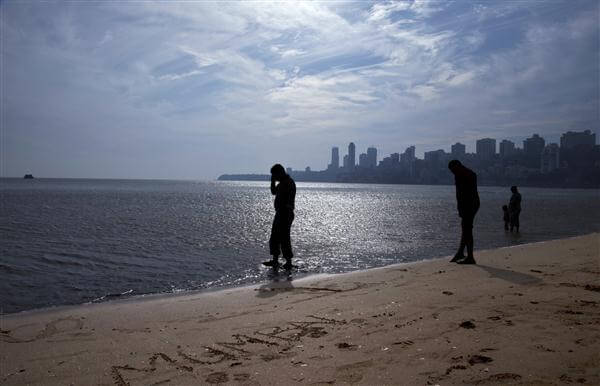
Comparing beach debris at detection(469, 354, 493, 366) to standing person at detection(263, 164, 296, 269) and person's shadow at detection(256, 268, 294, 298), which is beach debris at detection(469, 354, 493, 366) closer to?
person's shadow at detection(256, 268, 294, 298)

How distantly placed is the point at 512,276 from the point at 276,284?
4658 mm

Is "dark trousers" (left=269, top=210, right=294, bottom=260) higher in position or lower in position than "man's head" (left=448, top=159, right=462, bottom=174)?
lower

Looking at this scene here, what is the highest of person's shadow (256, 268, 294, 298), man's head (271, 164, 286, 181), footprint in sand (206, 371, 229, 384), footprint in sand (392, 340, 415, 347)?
man's head (271, 164, 286, 181)

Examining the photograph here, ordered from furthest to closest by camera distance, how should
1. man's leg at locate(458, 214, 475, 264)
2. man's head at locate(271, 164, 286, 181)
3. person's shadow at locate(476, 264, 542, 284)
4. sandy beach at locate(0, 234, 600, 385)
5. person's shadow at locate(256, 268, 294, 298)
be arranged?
man's head at locate(271, 164, 286, 181) < man's leg at locate(458, 214, 475, 264) < person's shadow at locate(256, 268, 294, 298) < person's shadow at locate(476, 264, 542, 284) < sandy beach at locate(0, 234, 600, 385)

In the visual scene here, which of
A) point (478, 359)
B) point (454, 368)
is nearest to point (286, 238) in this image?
point (478, 359)

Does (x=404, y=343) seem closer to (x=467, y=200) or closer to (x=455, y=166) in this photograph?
(x=467, y=200)

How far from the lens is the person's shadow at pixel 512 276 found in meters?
7.29

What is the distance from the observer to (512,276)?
25.9 feet

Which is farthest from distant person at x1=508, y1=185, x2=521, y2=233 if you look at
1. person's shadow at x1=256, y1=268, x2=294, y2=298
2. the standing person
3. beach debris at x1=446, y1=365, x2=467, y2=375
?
beach debris at x1=446, y1=365, x2=467, y2=375

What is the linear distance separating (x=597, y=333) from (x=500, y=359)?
4.40 ft

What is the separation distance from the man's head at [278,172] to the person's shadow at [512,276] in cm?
568

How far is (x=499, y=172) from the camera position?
196 m

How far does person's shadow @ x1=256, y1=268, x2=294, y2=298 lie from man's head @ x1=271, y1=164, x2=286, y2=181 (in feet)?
8.49

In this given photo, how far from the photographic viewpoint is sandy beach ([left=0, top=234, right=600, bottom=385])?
11.7 feet
